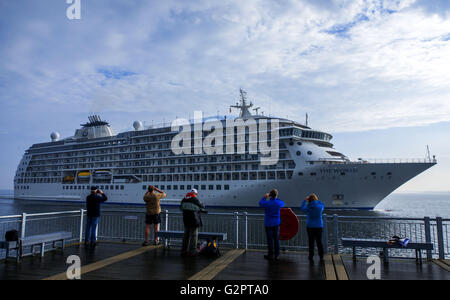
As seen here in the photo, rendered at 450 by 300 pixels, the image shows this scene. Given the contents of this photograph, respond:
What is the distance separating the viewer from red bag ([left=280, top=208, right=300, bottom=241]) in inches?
306

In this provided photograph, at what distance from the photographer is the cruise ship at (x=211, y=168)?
30.5m

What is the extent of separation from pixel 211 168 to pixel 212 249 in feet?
100

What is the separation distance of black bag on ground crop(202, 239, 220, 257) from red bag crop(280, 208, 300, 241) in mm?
1725

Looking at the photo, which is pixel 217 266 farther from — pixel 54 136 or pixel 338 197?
pixel 54 136

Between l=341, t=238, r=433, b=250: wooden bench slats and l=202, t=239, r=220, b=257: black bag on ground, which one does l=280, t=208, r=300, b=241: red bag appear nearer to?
l=341, t=238, r=433, b=250: wooden bench slats

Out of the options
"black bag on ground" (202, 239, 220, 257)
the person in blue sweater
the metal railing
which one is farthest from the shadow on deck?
the metal railing

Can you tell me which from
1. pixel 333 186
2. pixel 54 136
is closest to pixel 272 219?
pixel 333 186

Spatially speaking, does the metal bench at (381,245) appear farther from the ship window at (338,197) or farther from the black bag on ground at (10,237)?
the ship window at (338,197)

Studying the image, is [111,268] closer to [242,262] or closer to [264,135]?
[242,262]

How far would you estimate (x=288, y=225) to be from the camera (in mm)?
7812

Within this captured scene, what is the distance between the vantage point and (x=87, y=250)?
7.99 m

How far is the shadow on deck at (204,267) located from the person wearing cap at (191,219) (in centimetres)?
30
